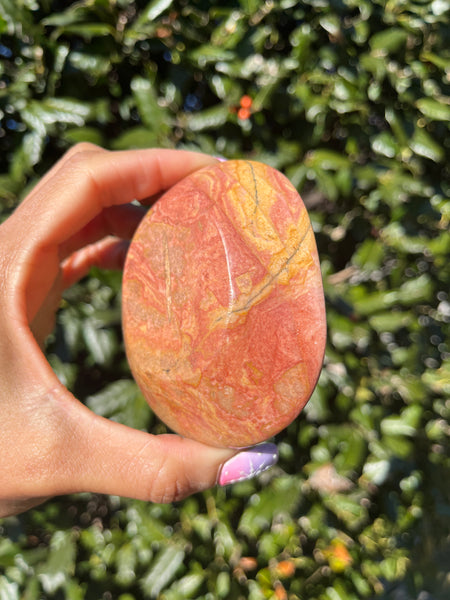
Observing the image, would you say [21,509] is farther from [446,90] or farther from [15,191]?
[446,90]

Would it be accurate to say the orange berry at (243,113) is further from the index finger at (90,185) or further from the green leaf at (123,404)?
the green leaf at (123,404)

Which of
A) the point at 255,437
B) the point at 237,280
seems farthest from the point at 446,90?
the point at 255,437

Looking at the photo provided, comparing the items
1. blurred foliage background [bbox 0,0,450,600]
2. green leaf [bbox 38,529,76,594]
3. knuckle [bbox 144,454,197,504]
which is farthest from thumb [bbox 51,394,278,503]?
green leaf [bbox 38,529,76,594]

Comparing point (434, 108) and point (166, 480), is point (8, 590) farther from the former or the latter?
point (434, 108)

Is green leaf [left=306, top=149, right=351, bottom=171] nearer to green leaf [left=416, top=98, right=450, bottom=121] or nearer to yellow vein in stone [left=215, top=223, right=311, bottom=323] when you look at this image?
green leaf [left=416, top=98, right=450, bottom=121]

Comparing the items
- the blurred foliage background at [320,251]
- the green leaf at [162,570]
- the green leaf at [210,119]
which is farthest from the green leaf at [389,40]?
the green leaf at [162,570]

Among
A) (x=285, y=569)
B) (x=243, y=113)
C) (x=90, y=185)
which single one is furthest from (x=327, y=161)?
(x=285, y=569)
